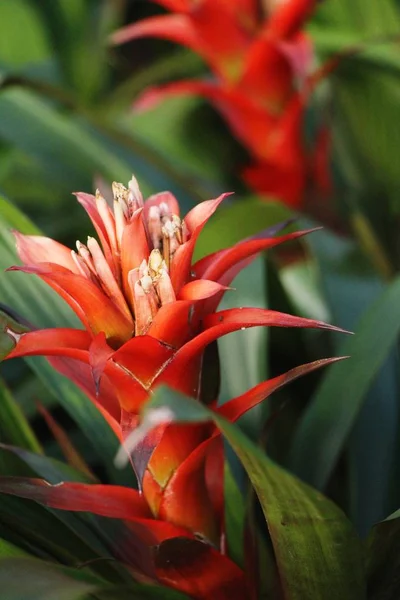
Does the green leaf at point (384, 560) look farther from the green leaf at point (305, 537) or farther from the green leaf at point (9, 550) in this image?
the green leaf at point (9, 550)

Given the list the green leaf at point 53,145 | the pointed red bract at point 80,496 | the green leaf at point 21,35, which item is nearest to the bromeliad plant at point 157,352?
the pointed red bract at point 80,496

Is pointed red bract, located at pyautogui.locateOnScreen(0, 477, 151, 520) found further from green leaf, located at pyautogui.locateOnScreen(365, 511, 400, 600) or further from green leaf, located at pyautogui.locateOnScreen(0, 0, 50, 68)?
green leaf, located at pyautogui.locateOnScreen(0, 0, 50, 68)

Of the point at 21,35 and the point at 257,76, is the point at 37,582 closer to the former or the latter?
the point at 257,76

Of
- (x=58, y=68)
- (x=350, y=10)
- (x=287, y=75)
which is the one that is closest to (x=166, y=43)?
(x=58, y=68)

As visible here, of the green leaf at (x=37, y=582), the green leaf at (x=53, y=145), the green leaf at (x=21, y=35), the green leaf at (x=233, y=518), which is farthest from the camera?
the green leaf at (x=21, y=35)

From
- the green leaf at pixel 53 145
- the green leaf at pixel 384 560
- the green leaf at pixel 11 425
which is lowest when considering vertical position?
the green leaf at pixel 384 560

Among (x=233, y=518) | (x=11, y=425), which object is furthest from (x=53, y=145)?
(x=233, y=518)
